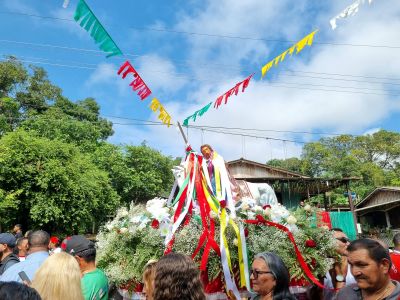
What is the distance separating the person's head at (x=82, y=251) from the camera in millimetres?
3473

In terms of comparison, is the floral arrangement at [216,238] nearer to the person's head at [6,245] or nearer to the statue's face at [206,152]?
the statue's face at [206,152]

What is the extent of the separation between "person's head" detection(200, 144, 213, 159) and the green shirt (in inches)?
97.1

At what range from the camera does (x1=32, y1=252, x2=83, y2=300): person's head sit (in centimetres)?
259

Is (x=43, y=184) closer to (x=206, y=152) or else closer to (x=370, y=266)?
(x=206, y=152)

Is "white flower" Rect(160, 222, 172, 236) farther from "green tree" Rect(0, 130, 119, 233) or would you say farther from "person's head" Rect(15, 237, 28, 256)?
"green tree" Rect(0, 130, 119, 233)

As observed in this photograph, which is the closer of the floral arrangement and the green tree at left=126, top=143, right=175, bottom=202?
the floral arrangement

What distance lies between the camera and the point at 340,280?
427 centimetres

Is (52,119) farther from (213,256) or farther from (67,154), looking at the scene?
(213,256)

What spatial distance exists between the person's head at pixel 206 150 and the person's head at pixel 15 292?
12.7 ft

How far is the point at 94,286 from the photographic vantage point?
10.7 feet

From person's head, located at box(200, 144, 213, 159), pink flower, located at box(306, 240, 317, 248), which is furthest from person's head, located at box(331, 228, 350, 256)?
person's head, located at box(200, 144, 213, 159)

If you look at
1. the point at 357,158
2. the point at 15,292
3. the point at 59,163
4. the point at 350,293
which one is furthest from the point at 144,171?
the point at 15,292

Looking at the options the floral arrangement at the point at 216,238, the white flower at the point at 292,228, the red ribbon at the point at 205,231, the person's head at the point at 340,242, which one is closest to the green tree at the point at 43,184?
the floral arrangement at the point at 216,238

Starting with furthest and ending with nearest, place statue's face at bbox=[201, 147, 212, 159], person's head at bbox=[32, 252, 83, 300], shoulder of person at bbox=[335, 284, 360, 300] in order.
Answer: statue's face at bbox=[201, 147, 212, 159] → shoulder of person at bbox=[335, 284, 360, 300] → person's head at bbox=[32, 252, 83, 300]
